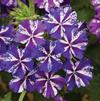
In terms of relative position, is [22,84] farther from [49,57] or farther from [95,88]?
[95,88]

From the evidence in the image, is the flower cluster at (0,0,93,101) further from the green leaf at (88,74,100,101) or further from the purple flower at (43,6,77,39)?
the green leaf at (88,74,100,101)

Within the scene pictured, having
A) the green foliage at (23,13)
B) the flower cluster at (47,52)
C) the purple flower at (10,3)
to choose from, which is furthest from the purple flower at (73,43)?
the purple flower at (10,3)

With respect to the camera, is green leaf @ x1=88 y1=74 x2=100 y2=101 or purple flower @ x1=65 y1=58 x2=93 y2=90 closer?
purple flower @ x1=65 y1=58 x2=93 y2=90

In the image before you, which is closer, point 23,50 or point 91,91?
point 23,50

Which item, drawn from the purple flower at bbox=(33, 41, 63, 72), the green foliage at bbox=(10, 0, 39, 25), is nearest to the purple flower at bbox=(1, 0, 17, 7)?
the green foliage at bbox=(10, 0, 39, 25)

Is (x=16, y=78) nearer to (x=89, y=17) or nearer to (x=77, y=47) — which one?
(x=77, y=47)

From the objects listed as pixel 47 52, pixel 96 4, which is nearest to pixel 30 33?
pixel 47 52

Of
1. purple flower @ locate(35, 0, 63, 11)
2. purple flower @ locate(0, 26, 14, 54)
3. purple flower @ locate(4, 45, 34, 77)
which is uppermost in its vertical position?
purple flower @ locate(35, 0, 63, 11)

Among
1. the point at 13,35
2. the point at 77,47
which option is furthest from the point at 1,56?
the point at 77,47
